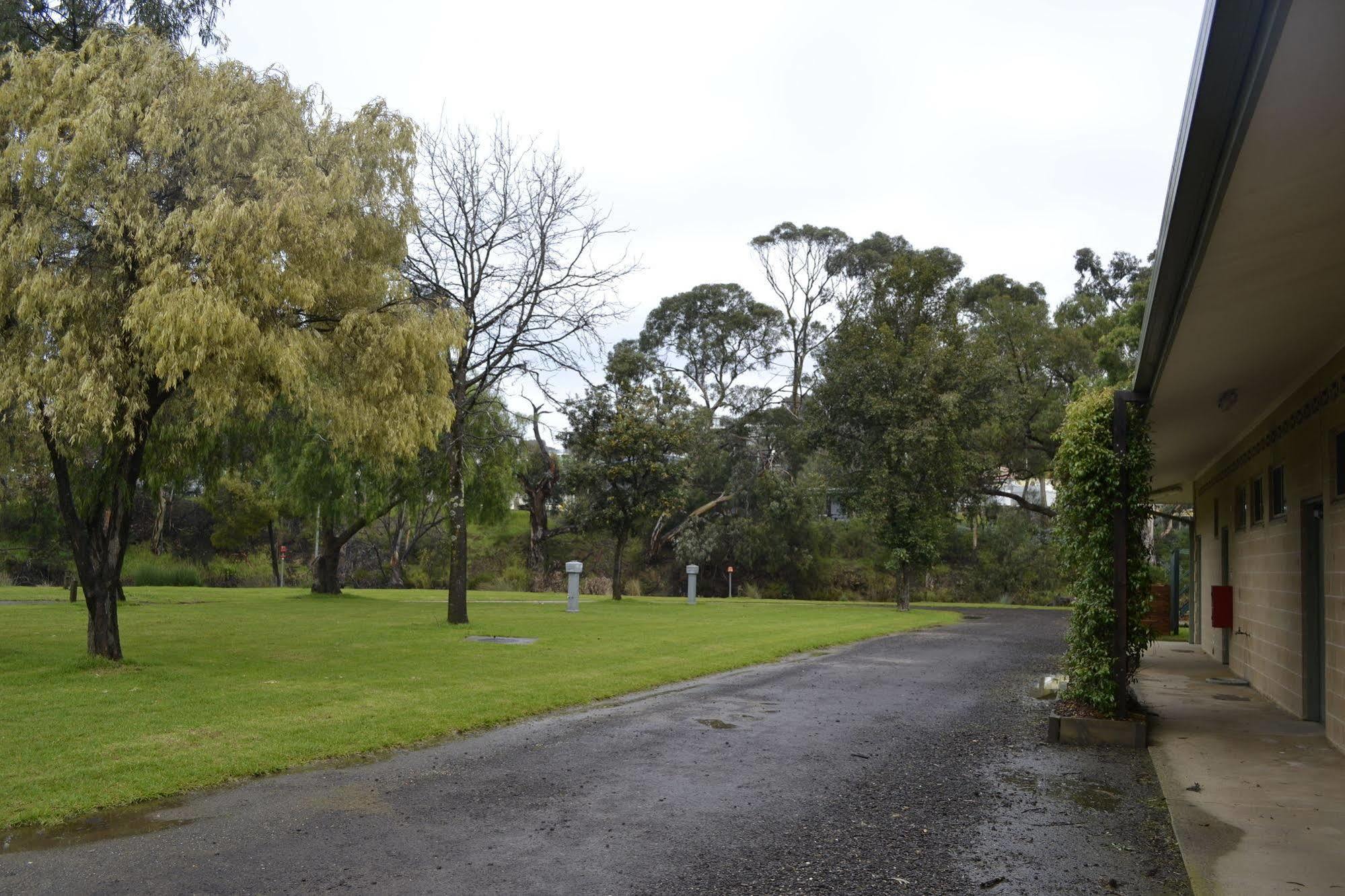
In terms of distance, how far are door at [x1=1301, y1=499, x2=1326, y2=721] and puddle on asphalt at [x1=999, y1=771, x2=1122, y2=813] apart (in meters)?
3.89

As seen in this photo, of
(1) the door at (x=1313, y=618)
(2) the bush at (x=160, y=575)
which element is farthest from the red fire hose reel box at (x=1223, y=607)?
(2) the bush at (x=160, y=575)

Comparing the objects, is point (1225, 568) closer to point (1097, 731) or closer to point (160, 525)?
point (1097, 731)

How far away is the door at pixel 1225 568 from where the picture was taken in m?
15.9

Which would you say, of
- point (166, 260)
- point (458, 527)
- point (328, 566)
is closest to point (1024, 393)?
point (458, 527)

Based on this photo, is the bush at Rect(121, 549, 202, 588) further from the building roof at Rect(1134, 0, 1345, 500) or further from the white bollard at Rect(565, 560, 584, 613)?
the building roof at Rect(1134, 0, 1345, 500)

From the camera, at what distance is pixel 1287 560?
10805 mm

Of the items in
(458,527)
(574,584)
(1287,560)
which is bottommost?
(574,584)

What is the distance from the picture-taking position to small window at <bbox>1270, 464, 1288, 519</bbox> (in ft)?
37.3

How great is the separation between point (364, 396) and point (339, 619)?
31.8ft

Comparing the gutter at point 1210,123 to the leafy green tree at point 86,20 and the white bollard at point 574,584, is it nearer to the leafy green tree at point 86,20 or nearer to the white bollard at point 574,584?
the leafy green tree at point 86,20

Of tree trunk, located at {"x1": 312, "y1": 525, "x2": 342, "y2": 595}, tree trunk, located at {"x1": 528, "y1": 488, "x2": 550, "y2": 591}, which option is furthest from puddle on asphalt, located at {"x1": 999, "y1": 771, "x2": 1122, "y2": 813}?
tree trunk, located at {"x1": 528, "y1": 488, "x2": 550, "y2": 591}

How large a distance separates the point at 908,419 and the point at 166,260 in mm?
26273

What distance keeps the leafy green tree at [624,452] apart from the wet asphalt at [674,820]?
73.7 ft

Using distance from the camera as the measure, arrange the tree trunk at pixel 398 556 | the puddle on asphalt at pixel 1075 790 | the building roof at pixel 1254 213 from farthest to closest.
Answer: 1. the tree trunk at pixel 398 556
2. the puddle on asphalt at pixel 1075 790
3. the building roof at pixel 1254 213
